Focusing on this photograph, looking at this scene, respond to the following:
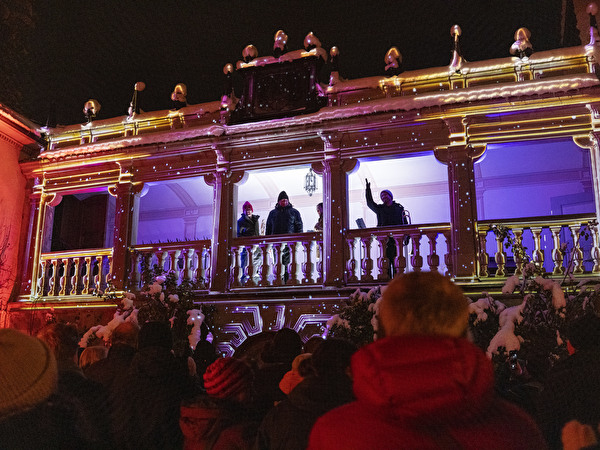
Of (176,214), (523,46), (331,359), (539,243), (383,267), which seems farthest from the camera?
(176,214)

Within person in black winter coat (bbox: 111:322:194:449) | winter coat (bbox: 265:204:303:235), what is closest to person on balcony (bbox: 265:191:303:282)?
winter coat (bbox: 265:204:303:235)

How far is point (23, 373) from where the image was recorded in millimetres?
2322

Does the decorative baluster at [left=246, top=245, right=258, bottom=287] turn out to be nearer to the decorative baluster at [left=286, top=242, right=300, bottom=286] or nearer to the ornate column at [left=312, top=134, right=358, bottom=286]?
the decorative baluster at [left=286, top=242, right=300, bottom=286]

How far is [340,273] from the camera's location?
Answer: 10.4 meters

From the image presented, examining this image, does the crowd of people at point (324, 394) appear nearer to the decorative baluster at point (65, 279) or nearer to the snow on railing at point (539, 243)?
the snow on railing at point (539, 243)

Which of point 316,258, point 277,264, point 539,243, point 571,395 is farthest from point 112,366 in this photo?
point 539,243

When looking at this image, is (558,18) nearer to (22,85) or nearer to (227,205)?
(227,205)

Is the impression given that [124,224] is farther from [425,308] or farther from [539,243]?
[425,308]

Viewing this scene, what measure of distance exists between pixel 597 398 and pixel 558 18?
1379 centimetres

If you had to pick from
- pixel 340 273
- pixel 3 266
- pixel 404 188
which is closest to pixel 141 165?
pixel 3 266

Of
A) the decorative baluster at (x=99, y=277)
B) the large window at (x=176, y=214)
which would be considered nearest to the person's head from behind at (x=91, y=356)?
the decorative baluster at (x=99, y=277)

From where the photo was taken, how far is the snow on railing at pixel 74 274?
12.2 meters

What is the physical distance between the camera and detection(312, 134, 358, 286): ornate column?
10.5 meters

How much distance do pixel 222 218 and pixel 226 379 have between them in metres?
8.21
